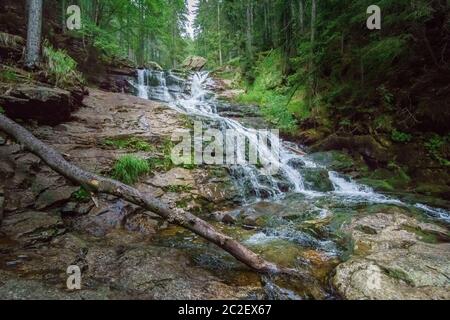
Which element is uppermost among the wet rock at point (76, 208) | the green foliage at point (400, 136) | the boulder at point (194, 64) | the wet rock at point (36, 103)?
the boulder at point (194, 64)

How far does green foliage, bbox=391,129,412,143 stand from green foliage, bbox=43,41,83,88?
969 centimetres

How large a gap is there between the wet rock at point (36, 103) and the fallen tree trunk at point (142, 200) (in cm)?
179

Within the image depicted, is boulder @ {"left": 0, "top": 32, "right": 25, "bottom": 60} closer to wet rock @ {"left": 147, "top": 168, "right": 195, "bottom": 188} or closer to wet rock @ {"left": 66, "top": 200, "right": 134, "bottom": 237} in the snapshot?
wet rock @ {"left": 147, "top": 168, "right": 195, "bottom": 188}

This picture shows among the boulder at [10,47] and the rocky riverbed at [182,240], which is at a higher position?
the boulder at [10,47]

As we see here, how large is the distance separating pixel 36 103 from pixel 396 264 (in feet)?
25.2

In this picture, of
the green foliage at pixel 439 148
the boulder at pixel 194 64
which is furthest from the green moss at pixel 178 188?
the boulder at pixel 194 64

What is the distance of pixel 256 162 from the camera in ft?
27.9

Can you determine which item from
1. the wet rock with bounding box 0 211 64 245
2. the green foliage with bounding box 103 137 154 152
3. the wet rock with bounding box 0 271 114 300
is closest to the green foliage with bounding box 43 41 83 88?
the green foliage with bounding box 103 137 154 152

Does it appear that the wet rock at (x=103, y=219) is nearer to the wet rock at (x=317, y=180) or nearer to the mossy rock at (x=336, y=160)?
the wet rock at (x=317, y=180)

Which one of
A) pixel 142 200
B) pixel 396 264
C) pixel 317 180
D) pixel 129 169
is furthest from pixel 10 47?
pixel 396 264

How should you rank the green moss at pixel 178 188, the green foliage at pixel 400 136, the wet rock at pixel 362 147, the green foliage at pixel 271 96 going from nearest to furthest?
the green moss at pixel 178 188 → the green foliage at pixel 400 136 → the wet rock at pixel 362 147 → the green foliage at pixel 271 96

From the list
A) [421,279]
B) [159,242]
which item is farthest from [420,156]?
[159,242]

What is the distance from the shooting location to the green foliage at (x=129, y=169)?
619 centimetres

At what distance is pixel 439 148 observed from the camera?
777cm
